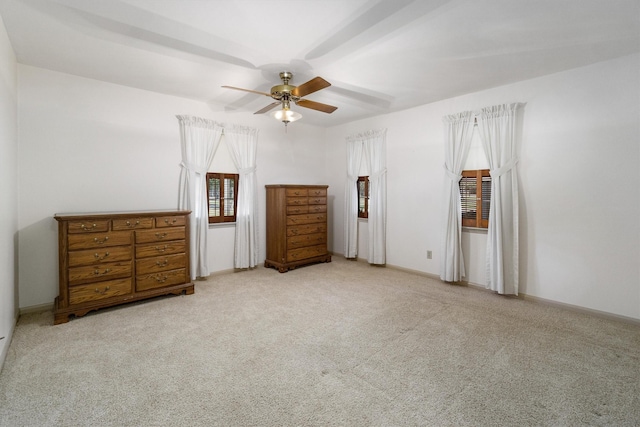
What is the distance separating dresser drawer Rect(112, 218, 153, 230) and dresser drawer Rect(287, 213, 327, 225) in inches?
83.8

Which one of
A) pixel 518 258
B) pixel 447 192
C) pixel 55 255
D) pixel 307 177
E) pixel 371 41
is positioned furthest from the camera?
pixel 307 177

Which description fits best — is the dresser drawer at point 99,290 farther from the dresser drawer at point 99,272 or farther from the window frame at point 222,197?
the window frame at point 222,197

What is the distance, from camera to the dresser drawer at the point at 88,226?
3.04 metres

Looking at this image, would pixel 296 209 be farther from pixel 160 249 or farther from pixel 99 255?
pixel 99 255

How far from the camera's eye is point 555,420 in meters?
1.72

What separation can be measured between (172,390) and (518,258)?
3917mm

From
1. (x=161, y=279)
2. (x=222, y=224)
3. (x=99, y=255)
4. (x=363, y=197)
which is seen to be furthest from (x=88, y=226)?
(x=363, y=197)

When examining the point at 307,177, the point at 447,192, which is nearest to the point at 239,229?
the point at 307,177

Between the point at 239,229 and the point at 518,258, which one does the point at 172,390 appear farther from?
the point at 518,258

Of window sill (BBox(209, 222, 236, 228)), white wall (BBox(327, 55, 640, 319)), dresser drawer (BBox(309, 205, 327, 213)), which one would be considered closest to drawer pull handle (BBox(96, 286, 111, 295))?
window sill (BBox(209, 222, 236, 228))

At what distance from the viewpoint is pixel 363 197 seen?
5.77m

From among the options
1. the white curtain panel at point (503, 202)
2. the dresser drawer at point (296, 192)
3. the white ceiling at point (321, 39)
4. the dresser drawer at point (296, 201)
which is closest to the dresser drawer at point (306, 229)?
the dresser drawer at point (296, 201)

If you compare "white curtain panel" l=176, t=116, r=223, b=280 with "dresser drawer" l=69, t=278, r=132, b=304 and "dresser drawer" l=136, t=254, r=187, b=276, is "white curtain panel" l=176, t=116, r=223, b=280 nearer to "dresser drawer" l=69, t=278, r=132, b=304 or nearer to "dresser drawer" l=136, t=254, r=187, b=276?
"dresser drawer" l=136, t=254, r=187, b=276

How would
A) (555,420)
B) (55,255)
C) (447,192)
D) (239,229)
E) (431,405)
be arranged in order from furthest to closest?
(239,229) < (447,192) < (55,255) < (431,405) < (555,420)
